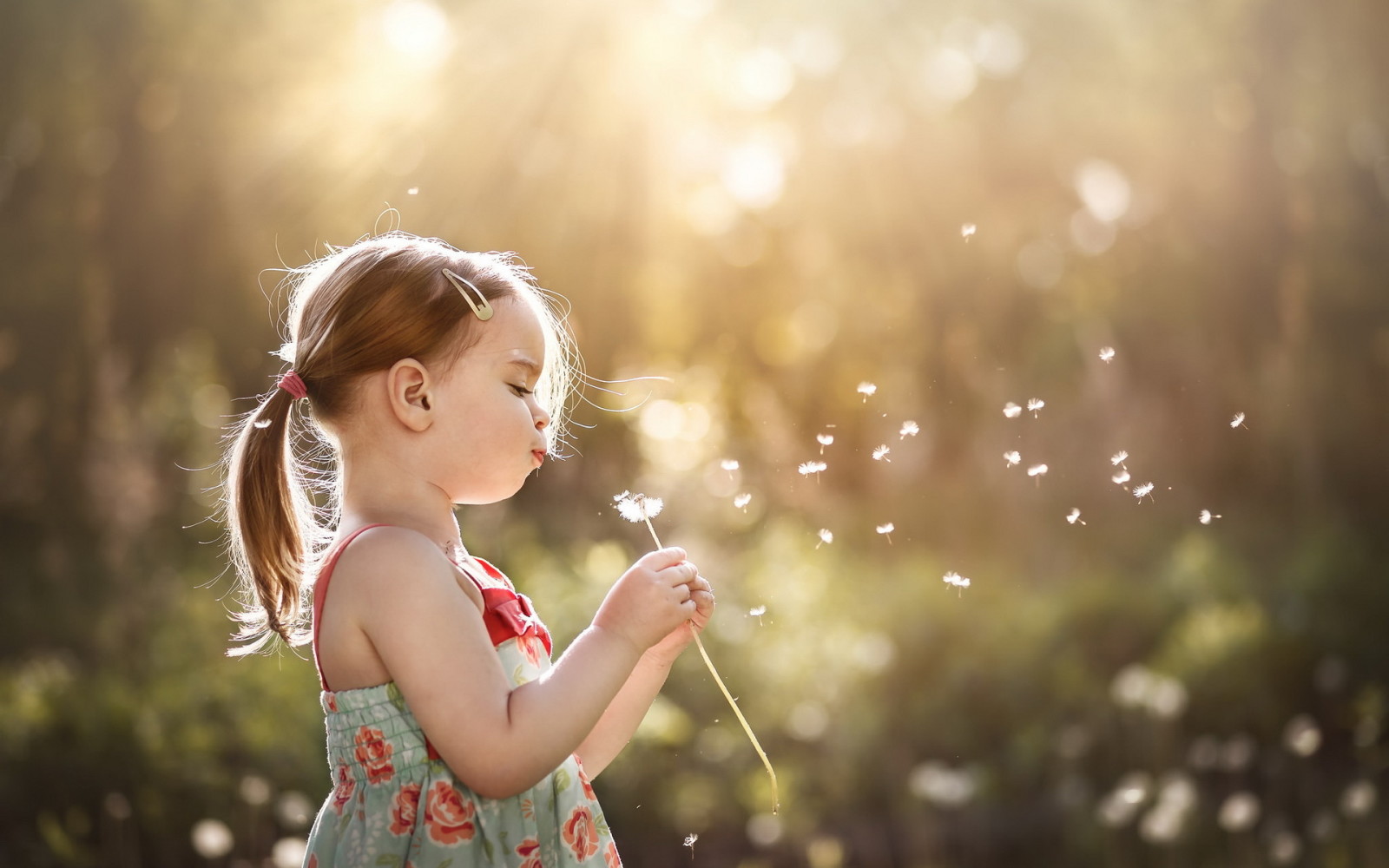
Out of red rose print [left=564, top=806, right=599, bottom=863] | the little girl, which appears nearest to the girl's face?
the little girl

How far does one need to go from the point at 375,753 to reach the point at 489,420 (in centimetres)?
38

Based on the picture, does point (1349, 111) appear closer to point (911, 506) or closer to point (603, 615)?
point (911, 506)

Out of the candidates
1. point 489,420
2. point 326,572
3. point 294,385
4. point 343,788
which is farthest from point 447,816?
point 294,385

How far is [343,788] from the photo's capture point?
4.25ft

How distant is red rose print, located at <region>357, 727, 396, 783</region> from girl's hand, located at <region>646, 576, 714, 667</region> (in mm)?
318

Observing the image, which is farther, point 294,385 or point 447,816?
point 294,385

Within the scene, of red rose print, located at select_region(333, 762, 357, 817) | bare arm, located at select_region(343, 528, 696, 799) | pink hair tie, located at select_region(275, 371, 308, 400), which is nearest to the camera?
bare arm, located at select_region(343, 528, 696, 799)

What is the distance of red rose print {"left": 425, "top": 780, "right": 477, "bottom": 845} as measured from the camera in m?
1.22

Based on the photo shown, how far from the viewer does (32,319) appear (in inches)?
243

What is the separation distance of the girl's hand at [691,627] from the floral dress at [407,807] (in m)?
0.22

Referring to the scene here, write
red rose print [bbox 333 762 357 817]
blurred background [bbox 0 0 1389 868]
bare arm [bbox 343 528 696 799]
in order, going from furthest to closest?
1. blurred background [bbox 0 0 1389 868]
2. red rose print [bbox 333 762 357 817]
3. bare arm [bbox 343 528 696 799]

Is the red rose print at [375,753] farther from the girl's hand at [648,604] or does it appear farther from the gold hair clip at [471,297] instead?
the gold hair clip at [471,297]

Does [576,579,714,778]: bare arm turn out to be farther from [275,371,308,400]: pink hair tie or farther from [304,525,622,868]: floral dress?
[275,371,308,400]: pink hair tie

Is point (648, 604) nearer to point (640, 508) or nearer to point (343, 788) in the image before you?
point (640, 508)
